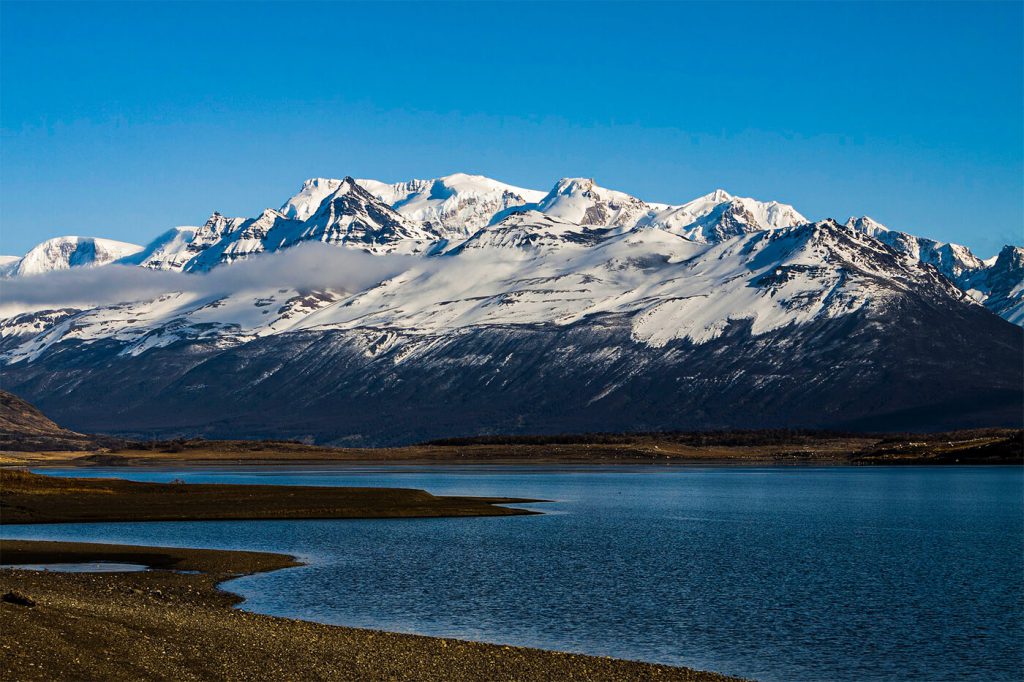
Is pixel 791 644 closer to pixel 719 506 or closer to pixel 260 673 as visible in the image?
pixel 260 673

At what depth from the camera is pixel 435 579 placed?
72812 millimetres

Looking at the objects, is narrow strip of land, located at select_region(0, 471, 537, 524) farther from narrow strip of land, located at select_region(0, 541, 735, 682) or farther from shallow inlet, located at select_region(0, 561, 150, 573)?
narrow strip of land, located at select_region(0, 541, 735, 682)

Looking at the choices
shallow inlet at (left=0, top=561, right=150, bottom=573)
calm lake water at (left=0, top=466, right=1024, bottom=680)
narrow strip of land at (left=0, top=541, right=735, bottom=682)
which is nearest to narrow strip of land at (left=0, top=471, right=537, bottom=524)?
calm lake water at (left=0, top=466, right=1024, bottom=680)

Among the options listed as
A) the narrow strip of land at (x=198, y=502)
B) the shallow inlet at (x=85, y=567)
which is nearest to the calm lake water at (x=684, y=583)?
the narrow strip of land at (x=198, y=502)

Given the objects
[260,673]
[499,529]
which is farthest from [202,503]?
[260,673]

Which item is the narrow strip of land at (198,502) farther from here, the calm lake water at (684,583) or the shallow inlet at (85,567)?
the shallow inlet at (85,567)

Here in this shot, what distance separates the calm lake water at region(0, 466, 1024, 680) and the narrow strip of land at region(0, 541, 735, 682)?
4.01 metres

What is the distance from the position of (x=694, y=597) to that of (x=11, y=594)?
34.9 metres

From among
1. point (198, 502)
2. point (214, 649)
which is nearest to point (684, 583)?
point (214, 649)

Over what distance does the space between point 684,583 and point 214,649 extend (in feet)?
111

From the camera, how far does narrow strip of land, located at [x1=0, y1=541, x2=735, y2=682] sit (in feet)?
137

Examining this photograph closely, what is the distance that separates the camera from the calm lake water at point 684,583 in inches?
2092

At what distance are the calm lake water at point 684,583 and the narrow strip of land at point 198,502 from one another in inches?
204

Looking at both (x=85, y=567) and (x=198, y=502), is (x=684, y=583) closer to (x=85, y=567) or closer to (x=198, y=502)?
(x=85, y=567)
